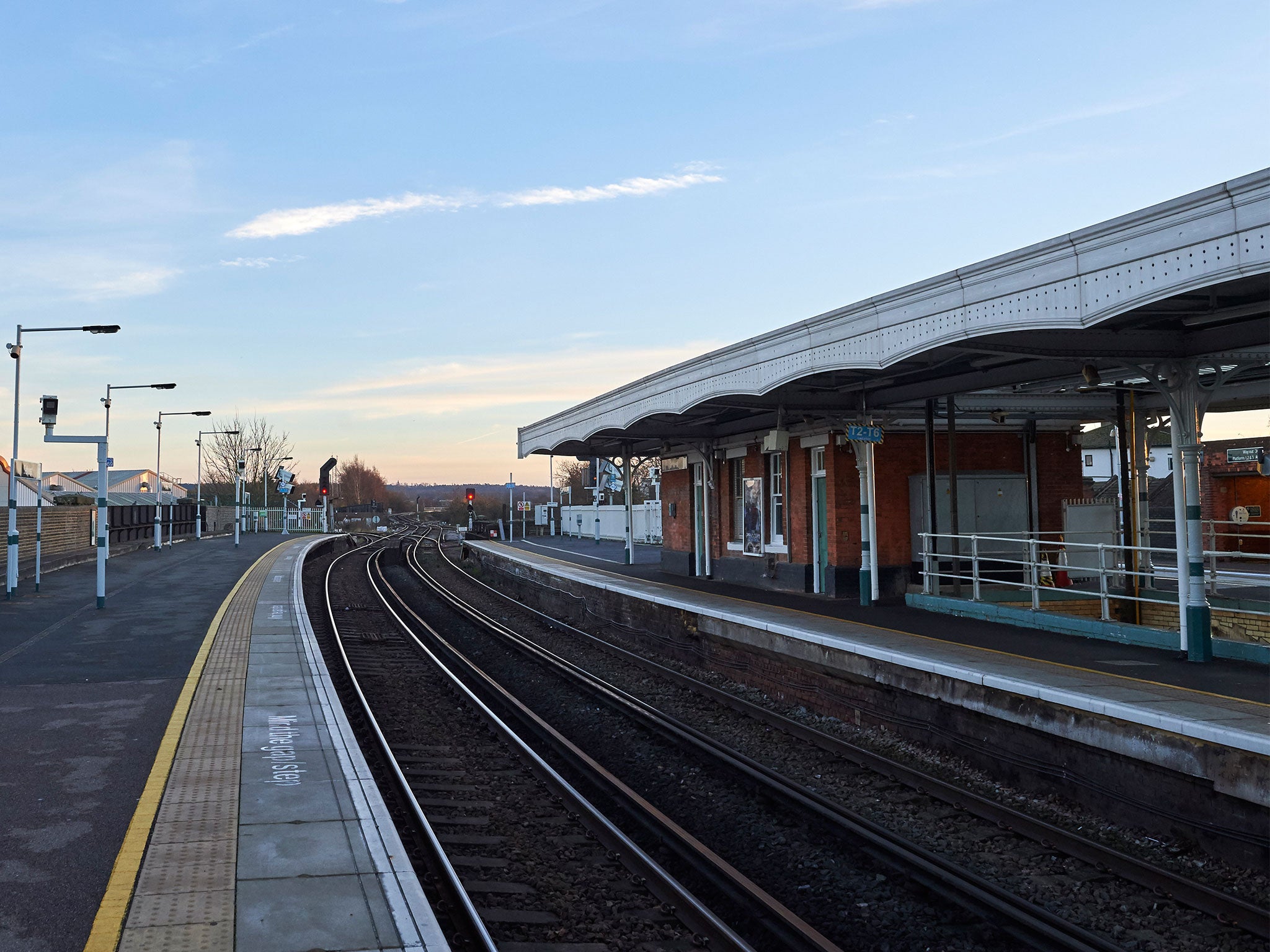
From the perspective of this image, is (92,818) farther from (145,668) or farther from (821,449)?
(821,449)

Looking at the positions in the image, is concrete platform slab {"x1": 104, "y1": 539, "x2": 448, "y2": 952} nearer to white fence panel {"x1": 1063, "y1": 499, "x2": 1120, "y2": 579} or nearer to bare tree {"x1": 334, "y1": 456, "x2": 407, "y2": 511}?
white fence panel {"x1": 1063, "y1": 499, "x2": 1120, "y2": 579}

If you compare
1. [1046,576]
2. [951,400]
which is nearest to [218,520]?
[1046,576]

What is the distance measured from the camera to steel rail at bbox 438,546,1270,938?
5.73 metres

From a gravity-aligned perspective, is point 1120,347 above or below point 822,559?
above

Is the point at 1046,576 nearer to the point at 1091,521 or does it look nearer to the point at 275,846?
the point at 1091,521

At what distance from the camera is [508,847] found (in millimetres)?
7391

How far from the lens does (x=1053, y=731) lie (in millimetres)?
7996

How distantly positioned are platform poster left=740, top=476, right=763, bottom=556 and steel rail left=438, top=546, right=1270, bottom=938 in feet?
27.6

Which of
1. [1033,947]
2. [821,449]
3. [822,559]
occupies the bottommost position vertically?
[1033,947]

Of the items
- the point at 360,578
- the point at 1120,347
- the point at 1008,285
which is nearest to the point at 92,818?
the point at 1008,285

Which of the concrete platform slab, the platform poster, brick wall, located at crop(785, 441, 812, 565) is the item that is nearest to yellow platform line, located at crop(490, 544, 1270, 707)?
brick wall, located at crop(785, 441, 812, 565)

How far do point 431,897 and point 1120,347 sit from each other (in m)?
8.43

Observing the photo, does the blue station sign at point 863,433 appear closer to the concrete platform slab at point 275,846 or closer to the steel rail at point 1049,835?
the steel rail at point 1049,835

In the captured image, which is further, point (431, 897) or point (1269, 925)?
point (431, 897)
